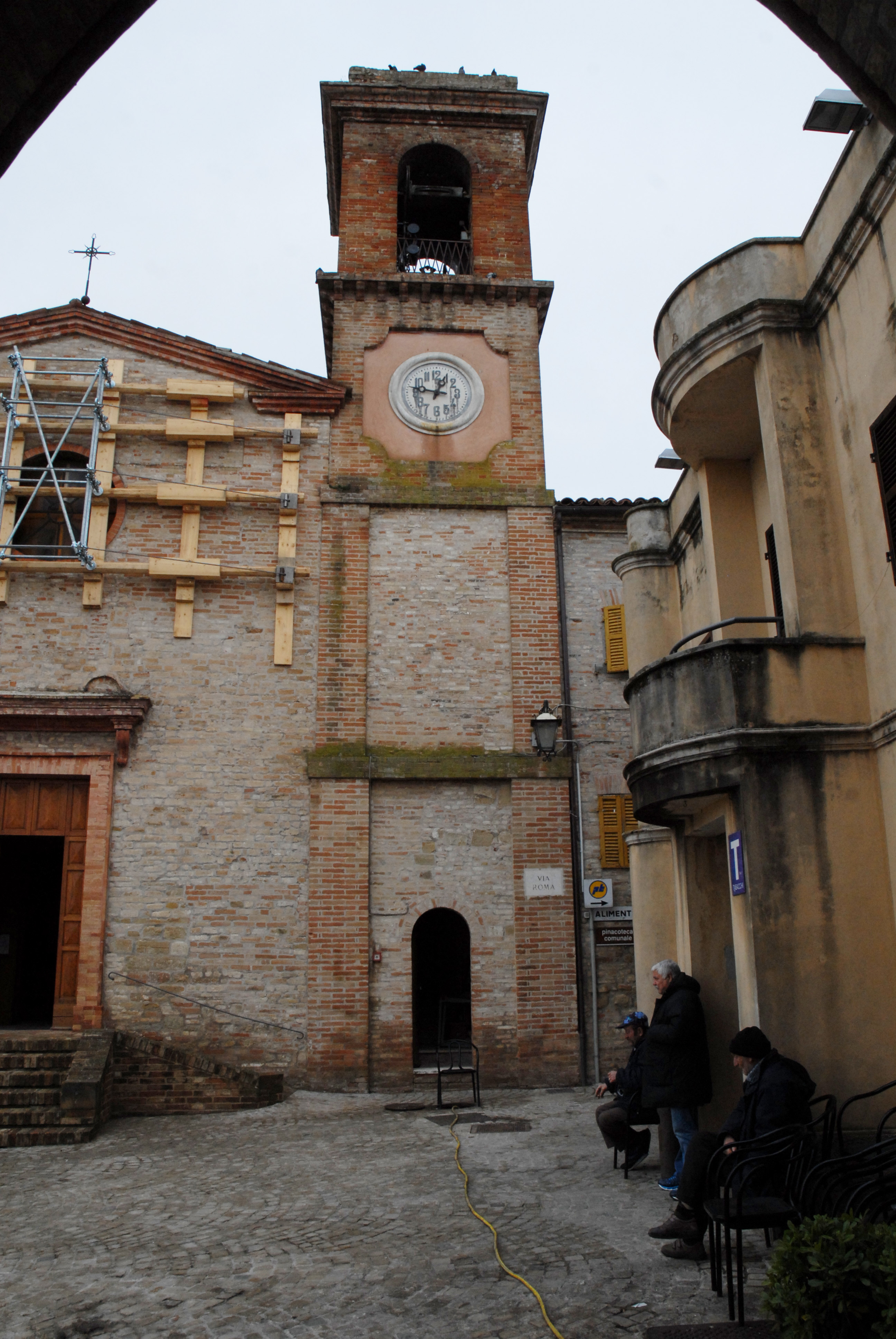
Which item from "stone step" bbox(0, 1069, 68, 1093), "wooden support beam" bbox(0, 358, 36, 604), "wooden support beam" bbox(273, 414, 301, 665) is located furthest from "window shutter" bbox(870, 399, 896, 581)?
"wooden support beam" bbox(0, 358, 36, 604)

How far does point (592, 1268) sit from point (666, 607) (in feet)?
22.6

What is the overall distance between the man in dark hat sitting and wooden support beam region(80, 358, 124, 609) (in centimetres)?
1021

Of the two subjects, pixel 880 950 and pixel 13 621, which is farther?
pixel 13 621

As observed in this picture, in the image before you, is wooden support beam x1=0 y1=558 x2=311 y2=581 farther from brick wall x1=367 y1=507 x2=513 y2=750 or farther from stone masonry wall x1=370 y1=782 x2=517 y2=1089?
stone masonry wall x1=370 y1=782 x2=517 y2=1089

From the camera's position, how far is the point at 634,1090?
283 inches

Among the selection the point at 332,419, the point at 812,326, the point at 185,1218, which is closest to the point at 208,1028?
the point at 185,1218

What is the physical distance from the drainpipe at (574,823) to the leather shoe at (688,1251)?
6971 millimetres

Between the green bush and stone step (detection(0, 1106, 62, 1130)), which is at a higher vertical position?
the green bush

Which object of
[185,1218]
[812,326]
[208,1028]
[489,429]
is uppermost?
[489,429]

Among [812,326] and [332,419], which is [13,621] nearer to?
[332,419]

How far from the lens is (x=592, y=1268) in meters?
5.36

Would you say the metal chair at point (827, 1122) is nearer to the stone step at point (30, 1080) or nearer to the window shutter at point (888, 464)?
the window shutter at point (888, 464)

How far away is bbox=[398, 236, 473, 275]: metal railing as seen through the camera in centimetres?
1628

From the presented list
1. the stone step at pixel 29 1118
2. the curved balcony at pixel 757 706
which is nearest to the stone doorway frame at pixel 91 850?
the stone step at pixel 29 1118
